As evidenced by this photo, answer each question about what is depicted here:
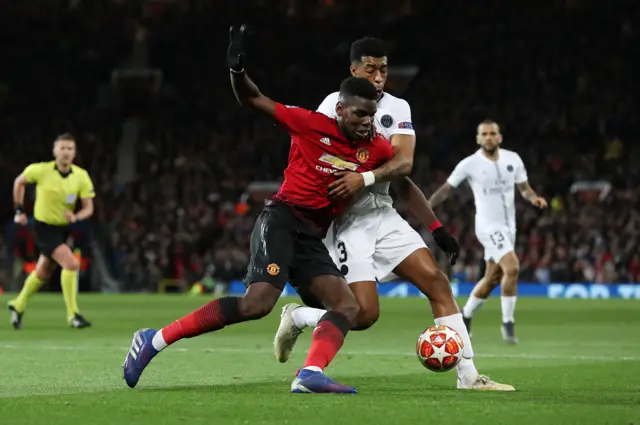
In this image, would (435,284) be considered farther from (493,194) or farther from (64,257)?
(64,257)

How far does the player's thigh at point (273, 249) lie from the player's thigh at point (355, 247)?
57 centimetres

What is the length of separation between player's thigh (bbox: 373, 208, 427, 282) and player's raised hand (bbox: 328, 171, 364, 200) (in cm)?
64

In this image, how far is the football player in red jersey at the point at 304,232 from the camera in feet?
23.6

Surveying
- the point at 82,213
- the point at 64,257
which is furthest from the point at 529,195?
the point at 64,257

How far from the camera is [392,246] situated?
7867 mm

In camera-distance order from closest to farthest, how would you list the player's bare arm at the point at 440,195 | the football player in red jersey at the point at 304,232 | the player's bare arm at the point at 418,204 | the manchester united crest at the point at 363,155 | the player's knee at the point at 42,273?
the football player in red jersey at the point at 304,232, the manchester united crest at the point at 363,155, the player's bare arm at the point at 418,204, the player's bare arm at the point at 440,195, the player's knee at the point at 42,273

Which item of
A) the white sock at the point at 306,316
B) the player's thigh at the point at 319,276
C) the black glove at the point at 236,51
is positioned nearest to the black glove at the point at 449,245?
the player's thigh at the point at 319,276

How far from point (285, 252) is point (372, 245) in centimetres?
77

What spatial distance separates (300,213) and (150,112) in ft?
91.8

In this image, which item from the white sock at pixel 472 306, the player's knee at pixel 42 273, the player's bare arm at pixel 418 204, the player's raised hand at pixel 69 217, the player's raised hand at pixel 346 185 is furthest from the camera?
the player's raised hand at pixel 69 217

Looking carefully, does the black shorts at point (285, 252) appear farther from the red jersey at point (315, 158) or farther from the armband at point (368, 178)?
the armband at point (368, 178)

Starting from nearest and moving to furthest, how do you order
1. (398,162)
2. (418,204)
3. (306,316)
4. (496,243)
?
1. (398,162)
2. (418,204)
3. (306,316)
4. (496,243)

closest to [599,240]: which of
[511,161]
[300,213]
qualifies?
[511,161]

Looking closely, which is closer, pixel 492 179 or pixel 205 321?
pixel 205 321
